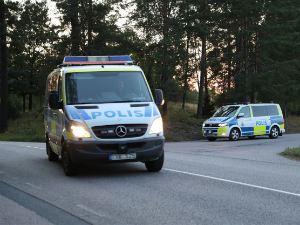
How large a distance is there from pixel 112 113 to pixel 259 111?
18.6 meters

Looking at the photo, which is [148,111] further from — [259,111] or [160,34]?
[160,34]

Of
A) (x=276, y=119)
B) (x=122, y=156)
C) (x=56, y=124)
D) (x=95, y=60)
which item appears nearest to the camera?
(x=122, y=156)

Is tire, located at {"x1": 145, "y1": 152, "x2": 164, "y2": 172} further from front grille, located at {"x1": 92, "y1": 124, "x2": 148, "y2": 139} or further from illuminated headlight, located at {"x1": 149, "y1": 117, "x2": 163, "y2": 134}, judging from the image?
front grille, located at {"x1": 92, "y1": 124, "x2": 148, "y2": 139}

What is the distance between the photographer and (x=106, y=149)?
31.8ft

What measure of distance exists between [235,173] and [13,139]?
81.8 feet

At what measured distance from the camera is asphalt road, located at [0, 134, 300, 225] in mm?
6418

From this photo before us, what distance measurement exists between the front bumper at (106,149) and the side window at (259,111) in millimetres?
17706

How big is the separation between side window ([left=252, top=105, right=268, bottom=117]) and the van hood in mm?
17387

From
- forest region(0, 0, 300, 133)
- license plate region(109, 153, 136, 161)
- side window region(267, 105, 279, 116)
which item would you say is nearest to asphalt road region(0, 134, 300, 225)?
license plate region(109, 153, 136, 161)

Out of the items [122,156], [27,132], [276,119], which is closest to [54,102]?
[122,156]

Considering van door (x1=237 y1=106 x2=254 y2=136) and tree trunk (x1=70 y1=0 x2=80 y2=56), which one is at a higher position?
tree trunk (x1=70 y1=0 x2=80 y2=56)

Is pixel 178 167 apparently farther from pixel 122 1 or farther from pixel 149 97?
pixel 122 1

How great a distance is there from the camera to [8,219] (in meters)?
6.41

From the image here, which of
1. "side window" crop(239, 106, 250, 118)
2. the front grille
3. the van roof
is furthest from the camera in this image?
"side window" crop(239, 106, 250, 118)
